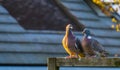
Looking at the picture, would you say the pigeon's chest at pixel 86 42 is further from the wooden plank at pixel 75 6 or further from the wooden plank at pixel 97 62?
the wooden plank at pixel 75 6

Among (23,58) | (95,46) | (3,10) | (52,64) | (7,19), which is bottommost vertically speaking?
(23,58)

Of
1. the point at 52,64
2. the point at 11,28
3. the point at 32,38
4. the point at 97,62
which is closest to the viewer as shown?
the point at 97,62

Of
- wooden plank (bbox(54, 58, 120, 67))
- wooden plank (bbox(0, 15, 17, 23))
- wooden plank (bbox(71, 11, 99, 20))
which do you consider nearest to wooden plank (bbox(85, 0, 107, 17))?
wooden plank (bbox(71, 11, 99, 20))

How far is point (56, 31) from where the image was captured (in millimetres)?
31672

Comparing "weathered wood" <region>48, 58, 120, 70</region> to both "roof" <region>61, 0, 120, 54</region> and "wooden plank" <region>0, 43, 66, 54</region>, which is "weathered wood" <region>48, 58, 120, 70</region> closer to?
"wooden plank" <region>0, 43, 66, 54</region>

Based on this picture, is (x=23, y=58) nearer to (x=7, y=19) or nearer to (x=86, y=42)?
(x=7, y=19)

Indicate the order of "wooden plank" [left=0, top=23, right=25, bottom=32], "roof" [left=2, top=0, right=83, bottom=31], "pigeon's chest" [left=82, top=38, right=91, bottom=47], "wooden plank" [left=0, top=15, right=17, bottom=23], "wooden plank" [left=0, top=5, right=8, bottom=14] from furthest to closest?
"roof" [left=2, top=0, right=83, bottom=31]
"wooden plank" [left=0, top=5, right=8, bottom=14]
"wooden plank" [left=0, top=15, right=17, bottom=23]
"wooden plank" [left=0, top=23, right=25, bottom=32]
"pigeon's chest" [left=82, top=38, right=91, bottom=47]

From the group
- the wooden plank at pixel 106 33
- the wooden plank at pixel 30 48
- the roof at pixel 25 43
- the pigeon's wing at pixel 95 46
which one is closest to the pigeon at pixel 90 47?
the pigeon's wing at pixel 95 46

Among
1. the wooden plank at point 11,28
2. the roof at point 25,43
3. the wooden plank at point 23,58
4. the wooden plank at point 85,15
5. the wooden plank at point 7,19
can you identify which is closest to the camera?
A: the wooden plank at point 23,58

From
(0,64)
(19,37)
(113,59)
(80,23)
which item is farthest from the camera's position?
(80,23)

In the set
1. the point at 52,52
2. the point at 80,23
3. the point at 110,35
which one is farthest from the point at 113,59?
the point at 110,35

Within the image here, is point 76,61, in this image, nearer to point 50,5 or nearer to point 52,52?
point 52,52

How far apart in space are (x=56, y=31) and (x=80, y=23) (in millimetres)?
2010

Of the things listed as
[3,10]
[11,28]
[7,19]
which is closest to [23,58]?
[11,28]
